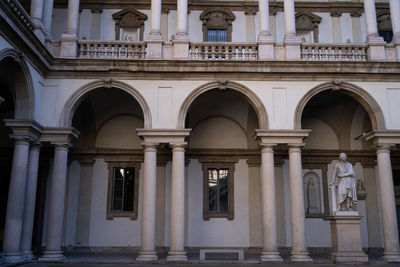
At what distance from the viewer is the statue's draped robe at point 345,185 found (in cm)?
1446

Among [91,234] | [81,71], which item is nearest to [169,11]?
[81,71]

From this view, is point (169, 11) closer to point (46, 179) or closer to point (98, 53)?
point (98, 53)

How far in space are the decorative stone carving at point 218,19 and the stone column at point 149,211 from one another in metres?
7.31

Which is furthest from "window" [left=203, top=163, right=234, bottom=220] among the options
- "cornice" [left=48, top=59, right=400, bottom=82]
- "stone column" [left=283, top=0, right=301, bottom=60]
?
"stone column" [left=283, top=0, right=301, bottom=60]

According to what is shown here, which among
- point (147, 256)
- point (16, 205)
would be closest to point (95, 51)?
point (16, 205)

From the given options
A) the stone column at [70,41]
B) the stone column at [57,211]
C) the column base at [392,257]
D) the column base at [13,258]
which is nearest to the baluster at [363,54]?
the column base at [392,257]

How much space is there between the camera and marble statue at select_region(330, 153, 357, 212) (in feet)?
47.5

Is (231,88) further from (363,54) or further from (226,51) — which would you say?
(363,54)

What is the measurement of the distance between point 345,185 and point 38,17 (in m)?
12.5

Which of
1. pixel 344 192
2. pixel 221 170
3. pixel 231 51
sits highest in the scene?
pixel 231 51

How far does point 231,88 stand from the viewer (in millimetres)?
15789

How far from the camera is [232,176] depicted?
62.3 ft

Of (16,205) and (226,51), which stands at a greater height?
(226,51)

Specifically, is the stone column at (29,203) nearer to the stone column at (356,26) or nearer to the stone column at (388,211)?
the stone column at (388,211)
